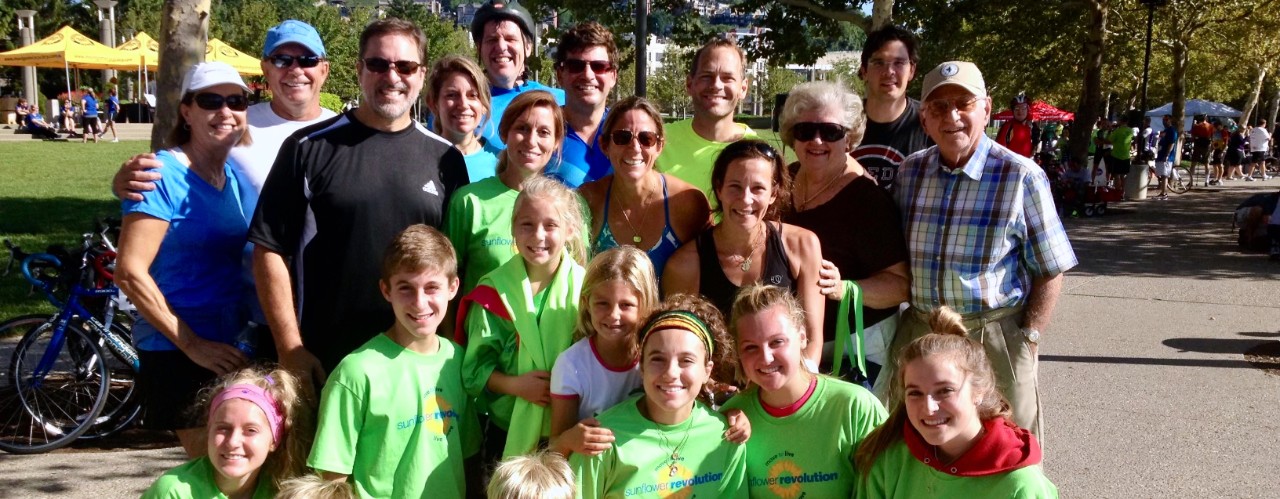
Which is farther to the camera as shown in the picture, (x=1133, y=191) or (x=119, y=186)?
(x=1133, y=191)

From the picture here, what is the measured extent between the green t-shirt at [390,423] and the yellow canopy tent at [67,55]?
37.8m

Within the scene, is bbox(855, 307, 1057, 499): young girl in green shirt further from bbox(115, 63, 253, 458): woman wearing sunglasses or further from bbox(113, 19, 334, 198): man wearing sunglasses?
bbox(113, 19, 334, 198): man wearing sunglasses

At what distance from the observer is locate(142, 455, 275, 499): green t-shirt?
3.04 meters

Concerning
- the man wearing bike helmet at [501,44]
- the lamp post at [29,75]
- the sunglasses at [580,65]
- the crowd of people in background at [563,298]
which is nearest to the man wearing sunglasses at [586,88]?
the sunglasses at [580,65]

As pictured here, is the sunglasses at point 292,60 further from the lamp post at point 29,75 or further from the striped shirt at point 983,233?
the lamp post at point 29,75

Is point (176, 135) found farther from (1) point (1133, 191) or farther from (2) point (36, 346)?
(1) point (1133, 191)

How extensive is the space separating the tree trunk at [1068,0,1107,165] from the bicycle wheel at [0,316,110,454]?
18.6 meters

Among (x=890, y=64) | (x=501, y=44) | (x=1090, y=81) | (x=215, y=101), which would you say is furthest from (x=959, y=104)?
(x=1090, y=81)

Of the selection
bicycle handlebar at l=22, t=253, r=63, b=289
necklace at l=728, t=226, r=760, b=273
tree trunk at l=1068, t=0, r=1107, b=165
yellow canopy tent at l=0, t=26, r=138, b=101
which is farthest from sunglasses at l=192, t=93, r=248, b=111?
yellow canopy tent at l=0, t=26, r=138, b=101

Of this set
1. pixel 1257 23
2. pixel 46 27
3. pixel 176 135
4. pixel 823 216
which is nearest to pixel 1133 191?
pixel 1257 23

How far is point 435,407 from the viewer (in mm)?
3287

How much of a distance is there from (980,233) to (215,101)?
2.81 metres

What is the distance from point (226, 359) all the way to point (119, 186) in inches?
26.9

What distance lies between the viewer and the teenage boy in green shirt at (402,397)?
10.3 feet
